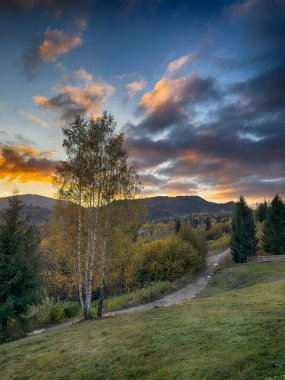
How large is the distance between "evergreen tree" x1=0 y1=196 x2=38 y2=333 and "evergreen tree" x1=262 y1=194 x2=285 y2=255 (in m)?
47.3

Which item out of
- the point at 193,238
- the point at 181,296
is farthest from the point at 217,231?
the point at 181,296

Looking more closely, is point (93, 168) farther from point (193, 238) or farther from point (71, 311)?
point (193, 238)

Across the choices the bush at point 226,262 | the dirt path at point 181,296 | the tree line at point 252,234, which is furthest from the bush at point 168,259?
the tree line at point 252,234

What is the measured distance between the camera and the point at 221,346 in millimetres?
11844

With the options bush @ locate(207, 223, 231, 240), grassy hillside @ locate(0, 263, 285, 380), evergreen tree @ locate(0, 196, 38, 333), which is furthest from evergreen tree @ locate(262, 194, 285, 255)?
bush @ locate(207, 223, 231, 240)

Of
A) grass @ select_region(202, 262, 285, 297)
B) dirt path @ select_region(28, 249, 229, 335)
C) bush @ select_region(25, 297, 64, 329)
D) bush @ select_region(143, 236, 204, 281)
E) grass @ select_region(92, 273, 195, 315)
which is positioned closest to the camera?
dirt path @ select_region(28, 249, 229, 335)

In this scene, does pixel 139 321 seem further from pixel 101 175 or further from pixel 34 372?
pixel 101 175

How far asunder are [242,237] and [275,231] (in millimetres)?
6617

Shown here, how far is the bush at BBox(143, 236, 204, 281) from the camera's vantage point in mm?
46719

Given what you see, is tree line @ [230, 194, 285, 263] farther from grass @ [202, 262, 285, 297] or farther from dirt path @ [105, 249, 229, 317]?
grass @ [202, 262, 285, 297]

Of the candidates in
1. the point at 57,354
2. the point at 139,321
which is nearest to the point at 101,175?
the point at 139,321

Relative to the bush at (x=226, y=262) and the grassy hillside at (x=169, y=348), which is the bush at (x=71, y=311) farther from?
the bush at (x=226, y=262)

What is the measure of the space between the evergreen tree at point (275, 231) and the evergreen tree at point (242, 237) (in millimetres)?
2905

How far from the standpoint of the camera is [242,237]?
5812 cm
